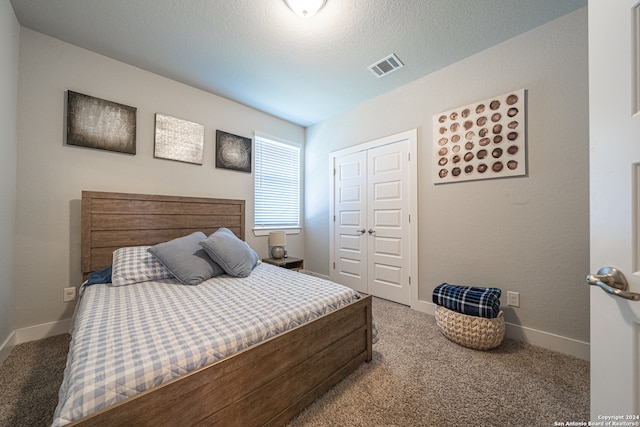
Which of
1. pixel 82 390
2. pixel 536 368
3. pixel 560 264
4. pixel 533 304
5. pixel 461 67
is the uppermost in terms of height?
pixel 461 67

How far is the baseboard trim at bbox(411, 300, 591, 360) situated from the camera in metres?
1.74

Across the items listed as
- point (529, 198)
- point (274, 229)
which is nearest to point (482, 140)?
point (529, 198)

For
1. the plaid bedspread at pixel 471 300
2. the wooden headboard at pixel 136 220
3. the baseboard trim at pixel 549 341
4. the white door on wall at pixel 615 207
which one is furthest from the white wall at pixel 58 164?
the baseboard trim at pixel 549 341

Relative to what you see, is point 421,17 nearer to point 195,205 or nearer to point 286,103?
point 286,103

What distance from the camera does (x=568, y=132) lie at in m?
1.82

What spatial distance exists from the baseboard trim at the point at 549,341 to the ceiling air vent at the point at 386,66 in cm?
270

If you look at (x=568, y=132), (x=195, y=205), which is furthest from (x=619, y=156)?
(x=195, y=205)

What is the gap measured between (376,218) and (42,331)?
3466mm

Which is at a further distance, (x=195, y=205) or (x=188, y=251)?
(x=195, y=205)

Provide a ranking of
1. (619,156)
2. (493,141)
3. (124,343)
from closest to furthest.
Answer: (619,156) < (124,343) < (493,141)

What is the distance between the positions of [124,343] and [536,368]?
8.20 feet

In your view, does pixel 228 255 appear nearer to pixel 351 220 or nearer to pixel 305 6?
pixel 351 220

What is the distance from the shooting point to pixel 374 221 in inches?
122

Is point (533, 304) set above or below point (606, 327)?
below
